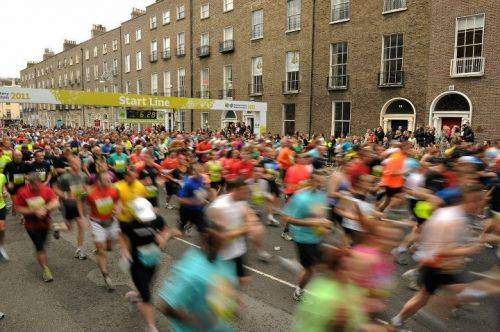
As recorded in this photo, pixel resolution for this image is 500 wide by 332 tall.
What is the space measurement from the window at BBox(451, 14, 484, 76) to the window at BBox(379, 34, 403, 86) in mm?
2865

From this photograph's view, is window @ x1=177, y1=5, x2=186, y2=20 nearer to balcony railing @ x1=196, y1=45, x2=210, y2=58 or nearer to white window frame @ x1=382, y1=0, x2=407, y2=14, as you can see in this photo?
balcony railing @ x1=196, y1=45, x2=210, y2=58

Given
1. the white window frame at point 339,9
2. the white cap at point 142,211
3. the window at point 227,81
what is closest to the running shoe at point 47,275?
the white cap at point 142,211

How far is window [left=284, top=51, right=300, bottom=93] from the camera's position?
25.6 meters

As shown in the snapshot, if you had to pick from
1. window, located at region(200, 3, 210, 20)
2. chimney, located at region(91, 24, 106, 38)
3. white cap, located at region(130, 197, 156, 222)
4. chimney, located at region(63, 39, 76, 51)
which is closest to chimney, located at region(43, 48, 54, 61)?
chimney, located at region(63, 39, 76, 51)

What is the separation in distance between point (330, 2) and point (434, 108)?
945 cm

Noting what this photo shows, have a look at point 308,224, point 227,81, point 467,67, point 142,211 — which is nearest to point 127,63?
point 227,81

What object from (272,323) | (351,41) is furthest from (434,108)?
(272,323)

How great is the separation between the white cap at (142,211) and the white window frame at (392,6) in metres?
19.7

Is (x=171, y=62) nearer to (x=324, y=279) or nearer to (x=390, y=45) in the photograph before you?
(x=390, y=45)

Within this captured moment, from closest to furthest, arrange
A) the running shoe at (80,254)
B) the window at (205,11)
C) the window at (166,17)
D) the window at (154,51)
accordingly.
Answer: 1. the running shoe at (80,254)
2. the window at (205,11)
3. the window at (166,17)
4. the window at (154,51)

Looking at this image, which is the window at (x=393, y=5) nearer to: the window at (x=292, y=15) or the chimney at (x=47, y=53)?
the window at (x=292, y=15)

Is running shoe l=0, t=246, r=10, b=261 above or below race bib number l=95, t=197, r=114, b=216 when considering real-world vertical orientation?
below

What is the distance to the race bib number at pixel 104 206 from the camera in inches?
219

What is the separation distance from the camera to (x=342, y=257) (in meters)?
2.79
